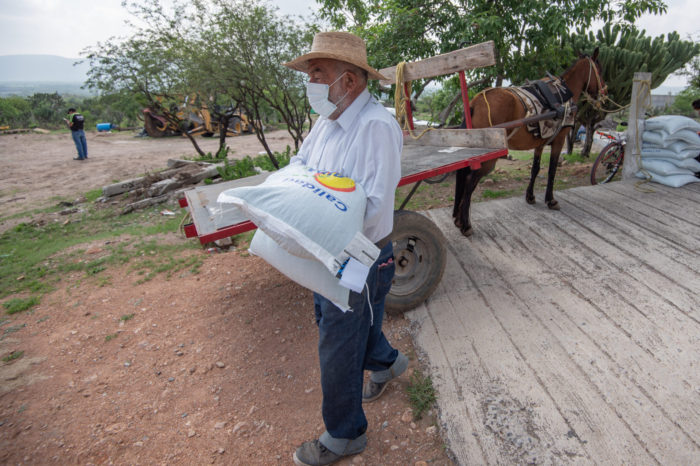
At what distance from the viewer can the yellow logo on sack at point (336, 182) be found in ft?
5.23

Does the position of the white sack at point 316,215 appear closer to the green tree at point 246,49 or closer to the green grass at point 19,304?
the green grass at point 19,304

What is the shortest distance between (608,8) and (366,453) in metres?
7.71

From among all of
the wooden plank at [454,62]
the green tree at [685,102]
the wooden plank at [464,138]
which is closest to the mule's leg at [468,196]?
the wooden plank at [464,138]

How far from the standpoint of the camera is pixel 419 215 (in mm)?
2990

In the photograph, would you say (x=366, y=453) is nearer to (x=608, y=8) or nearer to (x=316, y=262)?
(x=316, y=262)

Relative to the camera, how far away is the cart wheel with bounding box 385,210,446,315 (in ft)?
10.0

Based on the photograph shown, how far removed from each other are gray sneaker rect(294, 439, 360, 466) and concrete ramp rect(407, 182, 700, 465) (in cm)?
66

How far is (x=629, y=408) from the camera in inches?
84.5

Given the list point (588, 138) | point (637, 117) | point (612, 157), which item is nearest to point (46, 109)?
point (588, 138)

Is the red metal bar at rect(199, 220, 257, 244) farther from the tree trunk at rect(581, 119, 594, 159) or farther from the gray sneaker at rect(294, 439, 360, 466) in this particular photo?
the tree trunk at rect(581, 119, 594, 159)

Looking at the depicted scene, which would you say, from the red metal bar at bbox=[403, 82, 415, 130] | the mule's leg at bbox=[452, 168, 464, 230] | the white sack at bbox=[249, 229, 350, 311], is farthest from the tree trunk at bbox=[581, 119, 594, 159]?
the white sack at bbox=[249, 229, 350, 311]

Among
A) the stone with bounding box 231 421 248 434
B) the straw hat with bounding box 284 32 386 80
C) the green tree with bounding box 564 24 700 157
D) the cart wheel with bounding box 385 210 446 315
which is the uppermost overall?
the green tree with bounding box 564 24 700 157

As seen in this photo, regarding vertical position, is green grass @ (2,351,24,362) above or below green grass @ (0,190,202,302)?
below

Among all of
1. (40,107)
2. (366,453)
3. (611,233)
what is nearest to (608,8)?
(611,233)
